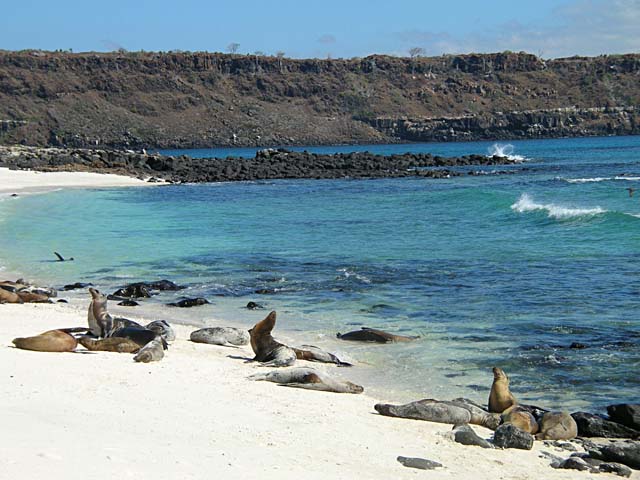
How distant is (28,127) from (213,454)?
111956 mm

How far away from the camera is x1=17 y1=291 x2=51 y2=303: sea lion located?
42.3 feet

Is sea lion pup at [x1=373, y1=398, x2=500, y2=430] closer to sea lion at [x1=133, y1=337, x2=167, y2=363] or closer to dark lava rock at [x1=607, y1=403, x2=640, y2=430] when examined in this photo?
dark lava rock at [x1=607, y1=403, x2=640, y2=430]

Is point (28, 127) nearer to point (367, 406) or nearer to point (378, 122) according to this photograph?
point (378, 122)

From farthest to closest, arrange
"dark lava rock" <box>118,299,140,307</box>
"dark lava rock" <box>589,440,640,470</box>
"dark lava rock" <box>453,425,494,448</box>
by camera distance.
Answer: "dark lava rock" <box>118,299,140,307</box>
"dark lava rock" <box>453,425,494,448</box>
"dark lava rock" <box>589,440,640,470</box>

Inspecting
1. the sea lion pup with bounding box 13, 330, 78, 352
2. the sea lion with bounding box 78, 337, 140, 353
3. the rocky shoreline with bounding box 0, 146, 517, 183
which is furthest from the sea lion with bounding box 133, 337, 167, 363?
the rocky shoreline with bounding box 0, 146, 517, 183

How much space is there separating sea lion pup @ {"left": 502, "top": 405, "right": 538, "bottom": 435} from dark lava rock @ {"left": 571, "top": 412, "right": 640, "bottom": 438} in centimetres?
40

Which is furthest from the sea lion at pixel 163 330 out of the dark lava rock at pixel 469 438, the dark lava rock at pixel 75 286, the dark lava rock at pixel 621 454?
the dark lava rock at pixel 621 454

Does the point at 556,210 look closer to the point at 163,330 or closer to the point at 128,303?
the point at 128,303

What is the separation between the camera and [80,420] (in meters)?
6.18

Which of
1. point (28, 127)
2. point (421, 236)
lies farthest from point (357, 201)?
point (28, 127)

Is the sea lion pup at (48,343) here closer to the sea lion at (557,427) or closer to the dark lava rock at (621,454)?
the sea lion at (557,427)

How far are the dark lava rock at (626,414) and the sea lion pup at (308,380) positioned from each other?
230 centimetres

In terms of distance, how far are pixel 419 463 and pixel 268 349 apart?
12.2ft

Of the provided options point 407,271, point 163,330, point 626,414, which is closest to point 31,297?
point 163,330
